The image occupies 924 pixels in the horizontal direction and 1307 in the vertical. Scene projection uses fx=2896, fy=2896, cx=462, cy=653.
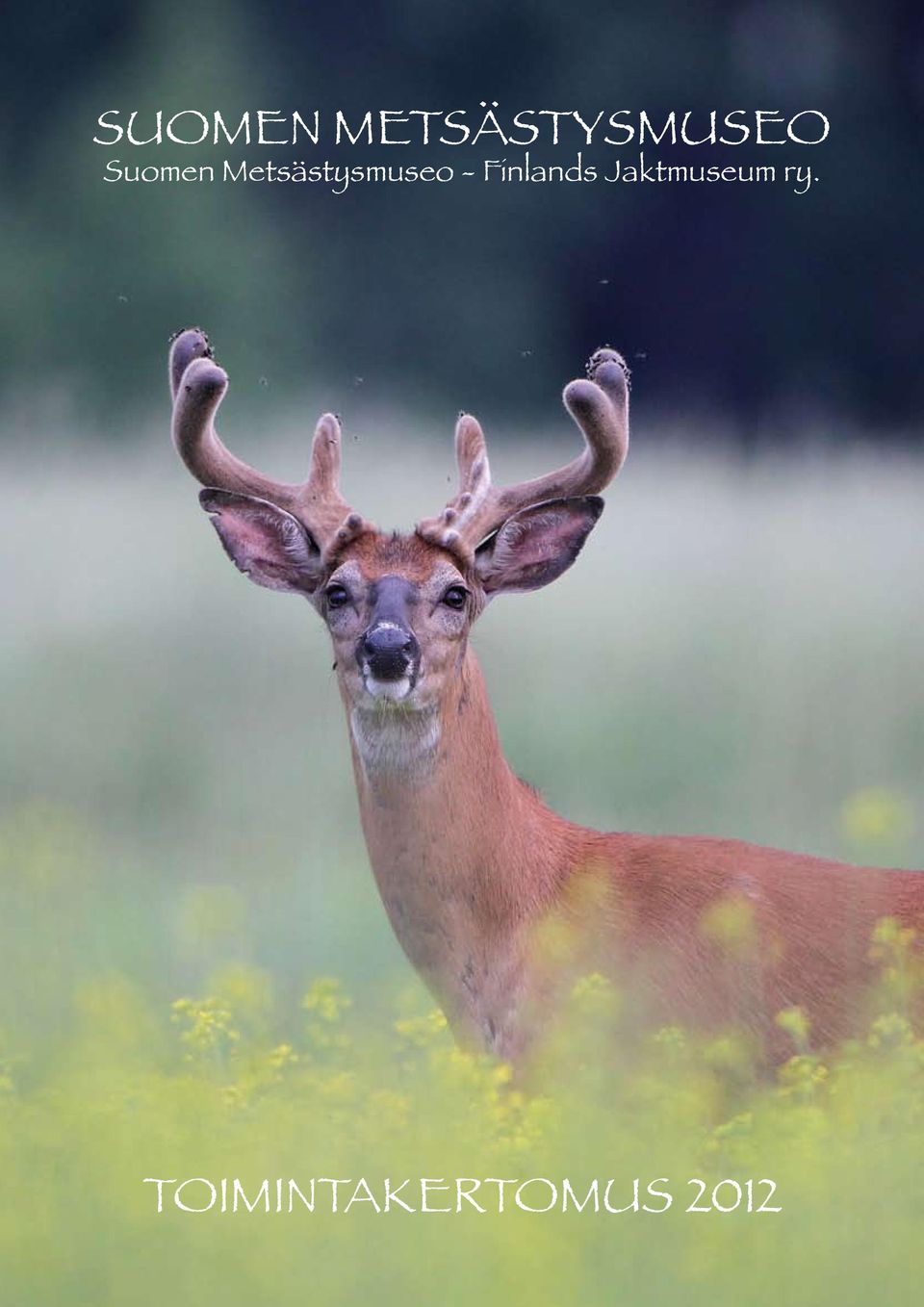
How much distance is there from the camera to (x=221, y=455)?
609cm

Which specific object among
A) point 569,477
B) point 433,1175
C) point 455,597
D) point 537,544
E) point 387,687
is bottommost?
point 433,1175

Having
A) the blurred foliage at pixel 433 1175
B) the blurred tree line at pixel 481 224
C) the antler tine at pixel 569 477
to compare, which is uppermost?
the blurred tree line at pixel 481 224

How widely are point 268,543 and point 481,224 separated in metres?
11.5

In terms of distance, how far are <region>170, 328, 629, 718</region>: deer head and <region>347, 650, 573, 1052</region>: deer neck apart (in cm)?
9

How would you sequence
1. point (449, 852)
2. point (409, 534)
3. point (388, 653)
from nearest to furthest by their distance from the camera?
point (388, 653) → point (449, 852) → point (409, 534)

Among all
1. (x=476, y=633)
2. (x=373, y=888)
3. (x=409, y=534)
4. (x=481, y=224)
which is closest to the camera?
(x=409, y=534)

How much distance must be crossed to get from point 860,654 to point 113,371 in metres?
6.06

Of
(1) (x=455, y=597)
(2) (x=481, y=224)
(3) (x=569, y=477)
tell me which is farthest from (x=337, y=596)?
(2) (x=481, y=224)

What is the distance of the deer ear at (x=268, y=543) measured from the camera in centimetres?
590

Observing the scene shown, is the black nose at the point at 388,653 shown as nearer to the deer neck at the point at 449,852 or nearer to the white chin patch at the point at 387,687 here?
the white chin patch at the point at 387,687

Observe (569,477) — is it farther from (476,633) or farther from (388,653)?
(476,633)

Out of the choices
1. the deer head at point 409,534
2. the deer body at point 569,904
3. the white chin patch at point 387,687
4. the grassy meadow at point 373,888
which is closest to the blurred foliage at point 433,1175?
the grassy meadow at point 373,888

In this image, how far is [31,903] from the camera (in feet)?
19.1

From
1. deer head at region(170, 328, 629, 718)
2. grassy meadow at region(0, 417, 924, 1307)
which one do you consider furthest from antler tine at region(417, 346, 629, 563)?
grassy meadow at region(0, 417, 924, 1307)
